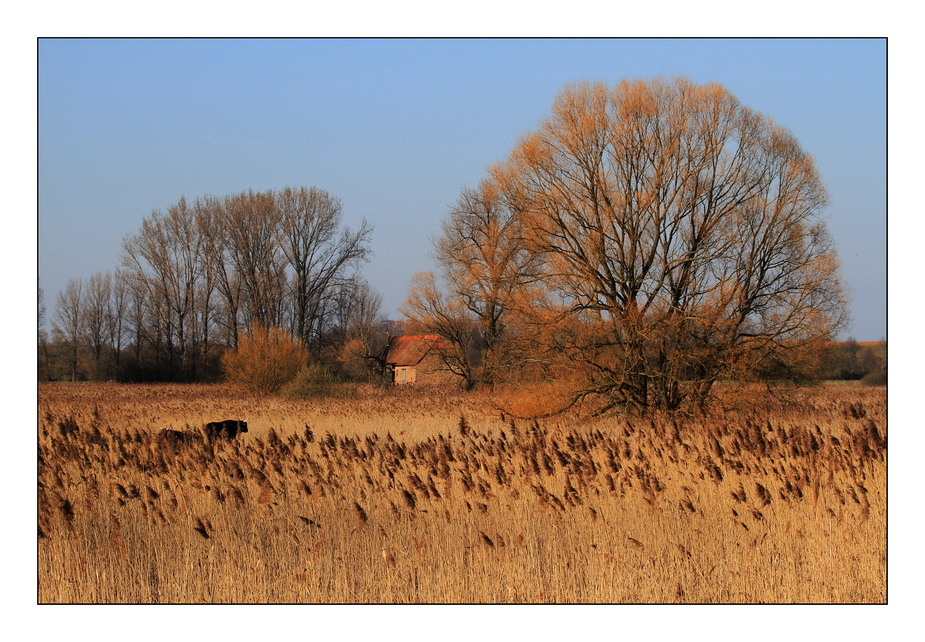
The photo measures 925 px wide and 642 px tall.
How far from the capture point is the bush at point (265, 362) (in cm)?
3225

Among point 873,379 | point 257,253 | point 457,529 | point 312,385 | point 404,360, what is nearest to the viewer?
point 457,529

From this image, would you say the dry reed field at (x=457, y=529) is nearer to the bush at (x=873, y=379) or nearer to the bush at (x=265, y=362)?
the bush at (x=265, y=362)

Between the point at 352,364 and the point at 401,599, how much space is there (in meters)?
40.0

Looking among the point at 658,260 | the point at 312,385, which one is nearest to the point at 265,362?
the point at 312,385

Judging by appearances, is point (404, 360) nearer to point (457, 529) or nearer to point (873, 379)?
point (873, 379)

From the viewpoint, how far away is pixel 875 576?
5434 mm

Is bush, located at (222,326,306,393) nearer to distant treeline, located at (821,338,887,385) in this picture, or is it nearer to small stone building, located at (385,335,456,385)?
small stone building, located at (385,335,456,385)

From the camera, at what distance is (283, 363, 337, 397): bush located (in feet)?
93.9

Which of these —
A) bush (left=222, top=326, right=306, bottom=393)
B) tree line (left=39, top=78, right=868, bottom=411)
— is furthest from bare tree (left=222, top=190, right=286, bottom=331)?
tree line (left=39, top=78, right=868, bottom=411)

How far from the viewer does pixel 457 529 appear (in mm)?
6355

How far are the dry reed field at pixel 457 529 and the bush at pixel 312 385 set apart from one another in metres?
18.9

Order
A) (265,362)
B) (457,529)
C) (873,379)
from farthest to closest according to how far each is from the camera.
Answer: (873,379)
(265,362)
(457,529)

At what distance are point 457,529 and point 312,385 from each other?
23104 mm

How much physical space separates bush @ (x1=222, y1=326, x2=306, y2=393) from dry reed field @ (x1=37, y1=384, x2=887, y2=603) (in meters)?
22.8
